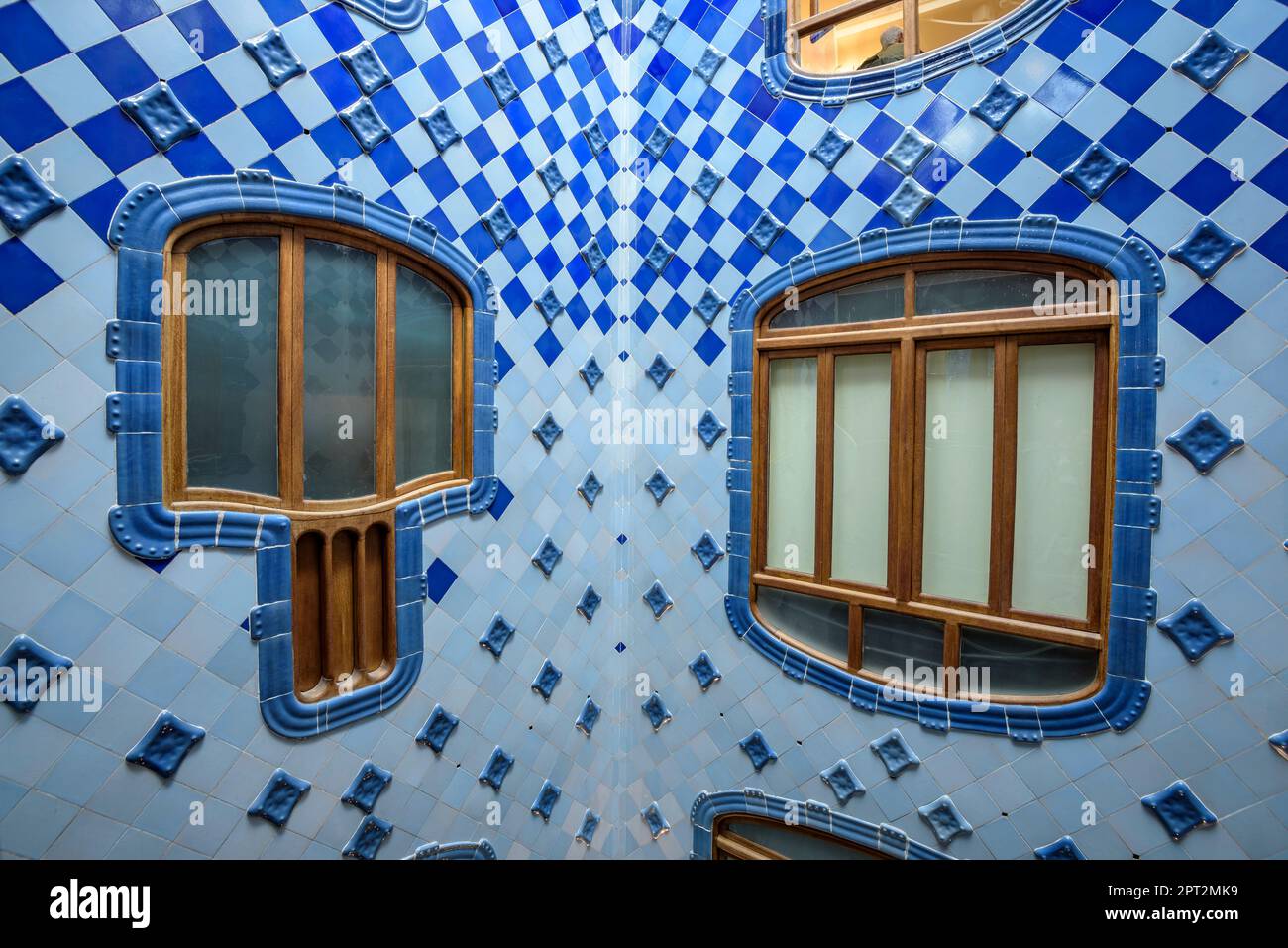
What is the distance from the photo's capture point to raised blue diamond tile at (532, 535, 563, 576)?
11.6 ft

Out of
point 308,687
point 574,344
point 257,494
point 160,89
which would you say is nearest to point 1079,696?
point 574,344

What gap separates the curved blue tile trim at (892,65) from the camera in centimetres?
272

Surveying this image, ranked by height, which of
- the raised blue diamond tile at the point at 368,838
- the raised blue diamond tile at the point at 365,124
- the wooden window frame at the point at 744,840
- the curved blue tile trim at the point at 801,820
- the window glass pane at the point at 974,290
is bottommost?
the wooden window frame at the point at 744,840

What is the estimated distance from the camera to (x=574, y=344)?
12.2 feet

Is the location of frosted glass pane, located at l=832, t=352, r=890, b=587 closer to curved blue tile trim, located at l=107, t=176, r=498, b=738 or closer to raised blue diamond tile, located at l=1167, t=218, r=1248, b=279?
raised blue diamond tile, located at l=1167, t=218, r=1248, b=279

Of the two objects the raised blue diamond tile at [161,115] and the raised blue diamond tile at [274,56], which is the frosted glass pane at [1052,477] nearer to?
the raised blue diamond tile at [274,56]

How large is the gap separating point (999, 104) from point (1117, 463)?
157 cm

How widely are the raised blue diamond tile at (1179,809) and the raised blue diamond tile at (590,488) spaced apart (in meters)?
2.88

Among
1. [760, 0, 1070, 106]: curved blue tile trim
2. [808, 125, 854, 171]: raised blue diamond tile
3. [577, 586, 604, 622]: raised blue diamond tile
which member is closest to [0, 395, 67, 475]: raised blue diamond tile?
[577, 586, 604, 622]: raised blue diamond tile

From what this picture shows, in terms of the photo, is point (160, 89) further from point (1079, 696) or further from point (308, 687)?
point (1079, 696)

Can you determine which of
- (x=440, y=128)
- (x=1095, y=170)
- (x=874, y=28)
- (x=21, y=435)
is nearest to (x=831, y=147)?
(x=874, y=28)

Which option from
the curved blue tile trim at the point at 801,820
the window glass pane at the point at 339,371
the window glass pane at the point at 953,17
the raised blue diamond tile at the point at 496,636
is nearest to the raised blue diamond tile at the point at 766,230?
the window glass pane at the point at 953,17

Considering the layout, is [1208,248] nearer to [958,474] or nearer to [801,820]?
[958,474]

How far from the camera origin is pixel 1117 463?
2602 mm
